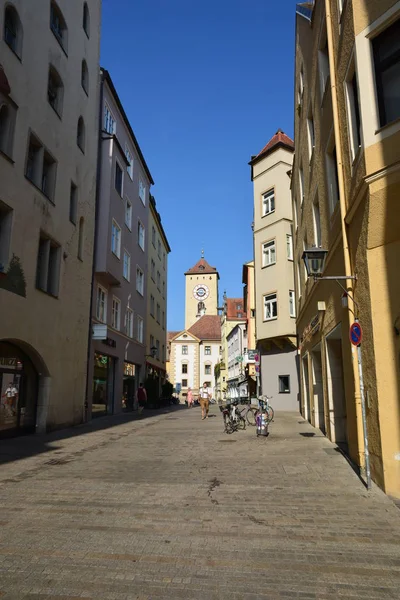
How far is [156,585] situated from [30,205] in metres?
12.7

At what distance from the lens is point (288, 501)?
6.51m

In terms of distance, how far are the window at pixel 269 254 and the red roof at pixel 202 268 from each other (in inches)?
3335

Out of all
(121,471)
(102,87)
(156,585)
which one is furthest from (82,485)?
(102,87)

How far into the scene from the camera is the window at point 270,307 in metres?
27.0

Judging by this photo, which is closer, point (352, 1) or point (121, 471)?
point (352, 1)

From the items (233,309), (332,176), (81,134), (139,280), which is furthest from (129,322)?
(233,309)

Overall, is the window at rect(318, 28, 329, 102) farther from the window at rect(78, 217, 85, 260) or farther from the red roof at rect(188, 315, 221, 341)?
the red roof at rect(188, 315, 221, 341)

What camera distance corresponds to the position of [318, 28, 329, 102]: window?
1201 cm

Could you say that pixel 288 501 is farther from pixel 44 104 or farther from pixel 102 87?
pixel 102 87

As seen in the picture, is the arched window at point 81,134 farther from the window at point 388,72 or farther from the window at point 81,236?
the window at point 388,72

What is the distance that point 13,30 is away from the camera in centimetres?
1377

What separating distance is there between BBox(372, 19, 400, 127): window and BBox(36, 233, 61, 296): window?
37.6 feet

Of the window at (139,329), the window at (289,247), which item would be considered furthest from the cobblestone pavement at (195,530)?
the window at (139,329)

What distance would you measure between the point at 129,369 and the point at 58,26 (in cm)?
1928
